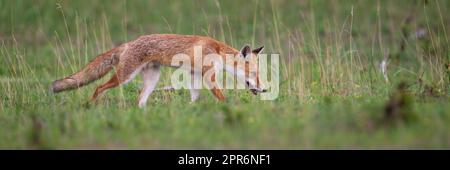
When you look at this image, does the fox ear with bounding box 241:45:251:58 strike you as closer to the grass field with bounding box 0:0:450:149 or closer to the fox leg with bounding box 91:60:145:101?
the grass field with bounding box 0:0:450:149

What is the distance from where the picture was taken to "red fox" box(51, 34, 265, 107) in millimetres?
10625

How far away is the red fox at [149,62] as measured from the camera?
10.6 metres

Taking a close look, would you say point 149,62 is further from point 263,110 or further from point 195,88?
point 263,110

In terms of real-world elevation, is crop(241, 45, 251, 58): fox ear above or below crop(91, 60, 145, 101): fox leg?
above

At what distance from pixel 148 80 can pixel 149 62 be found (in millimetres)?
272

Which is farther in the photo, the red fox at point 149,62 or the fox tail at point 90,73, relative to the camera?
the red fox at point 149,62

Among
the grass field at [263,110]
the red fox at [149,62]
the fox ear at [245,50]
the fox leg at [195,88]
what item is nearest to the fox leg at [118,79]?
the red fox at [149,62]

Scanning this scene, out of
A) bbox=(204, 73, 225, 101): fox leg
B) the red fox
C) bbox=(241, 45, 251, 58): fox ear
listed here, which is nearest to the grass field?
bbox=(204, 73, 225, 101): fox leg

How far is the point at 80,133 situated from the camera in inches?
310

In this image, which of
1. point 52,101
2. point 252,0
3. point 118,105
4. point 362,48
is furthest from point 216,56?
point 252,0

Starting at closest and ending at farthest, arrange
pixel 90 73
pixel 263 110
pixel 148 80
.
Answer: pixel 263 110 < pixel 90 73 < pixel 148 80

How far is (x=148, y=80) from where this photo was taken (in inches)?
427

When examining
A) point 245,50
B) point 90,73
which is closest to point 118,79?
point 90,73

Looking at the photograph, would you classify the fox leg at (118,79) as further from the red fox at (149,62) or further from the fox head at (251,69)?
the fox head at (251,69)
